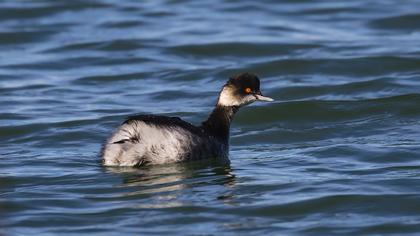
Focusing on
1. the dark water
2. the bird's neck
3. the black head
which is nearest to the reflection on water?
the dark water

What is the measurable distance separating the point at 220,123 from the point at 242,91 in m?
0.37

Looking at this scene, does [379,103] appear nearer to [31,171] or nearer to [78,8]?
[31,171]

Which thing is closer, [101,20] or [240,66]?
[240,66]

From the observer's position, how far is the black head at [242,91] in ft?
38.5

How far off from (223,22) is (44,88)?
4891 millimetres

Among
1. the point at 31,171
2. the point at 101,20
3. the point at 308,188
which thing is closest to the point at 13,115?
the point at 31,171

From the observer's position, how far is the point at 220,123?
11.8 metres

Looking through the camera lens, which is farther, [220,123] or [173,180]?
[220,123]

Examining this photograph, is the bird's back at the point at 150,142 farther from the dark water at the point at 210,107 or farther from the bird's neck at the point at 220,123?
the bird's neck at the point at 220,123

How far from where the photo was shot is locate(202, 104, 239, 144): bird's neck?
1161 centimetres

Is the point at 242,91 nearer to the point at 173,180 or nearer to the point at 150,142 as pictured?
the point at 150,142

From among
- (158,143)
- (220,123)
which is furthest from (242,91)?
(158,143)

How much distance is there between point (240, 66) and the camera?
661 inches

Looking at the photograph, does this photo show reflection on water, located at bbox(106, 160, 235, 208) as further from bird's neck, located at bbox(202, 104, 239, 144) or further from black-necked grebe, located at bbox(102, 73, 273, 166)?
bird's neck, located at bbox(202, 104, 239, 144)
